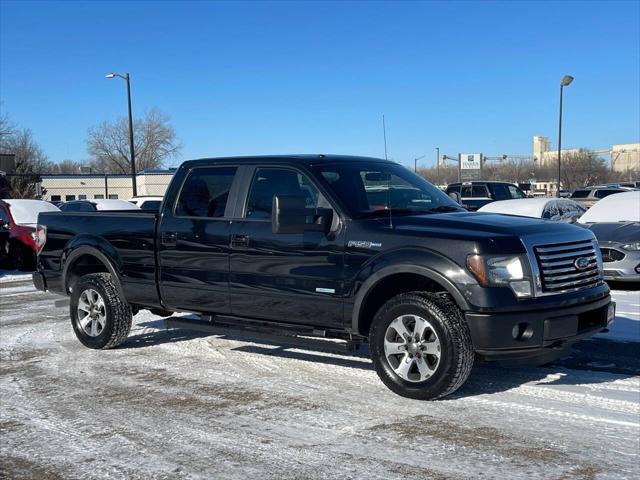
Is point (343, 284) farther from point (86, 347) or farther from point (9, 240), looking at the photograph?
point (9, 240)

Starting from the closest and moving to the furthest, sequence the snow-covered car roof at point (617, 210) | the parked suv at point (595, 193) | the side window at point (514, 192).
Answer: the snow-covered car roof at point (617, 210) → the side window at point (514, 192) → the parked suv at point (595, 193)

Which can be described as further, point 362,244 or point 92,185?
point 92,185

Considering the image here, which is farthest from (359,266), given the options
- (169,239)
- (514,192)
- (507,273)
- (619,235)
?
(514,192)

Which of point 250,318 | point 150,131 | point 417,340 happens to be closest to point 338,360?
point 250,318

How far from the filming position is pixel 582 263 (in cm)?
546

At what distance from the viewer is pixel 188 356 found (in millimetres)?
7145

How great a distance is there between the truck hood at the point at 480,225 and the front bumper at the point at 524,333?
60 centimetres

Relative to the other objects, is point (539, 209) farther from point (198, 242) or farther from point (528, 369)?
point (198, 242)

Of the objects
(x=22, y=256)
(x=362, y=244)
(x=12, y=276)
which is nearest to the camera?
(x=362, y=244)

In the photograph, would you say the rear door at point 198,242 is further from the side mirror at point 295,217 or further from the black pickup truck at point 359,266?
the side mirror at point 295,217

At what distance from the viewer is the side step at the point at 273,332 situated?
584cm

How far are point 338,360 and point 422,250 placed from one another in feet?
6.18

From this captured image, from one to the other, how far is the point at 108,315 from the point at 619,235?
8136 millimetres

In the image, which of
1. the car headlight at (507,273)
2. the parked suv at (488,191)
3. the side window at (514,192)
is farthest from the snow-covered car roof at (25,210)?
the side window at (514,192)
